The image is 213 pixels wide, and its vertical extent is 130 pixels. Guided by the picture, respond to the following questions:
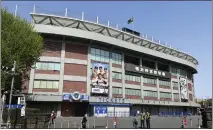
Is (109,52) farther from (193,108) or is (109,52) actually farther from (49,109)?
(193,108)

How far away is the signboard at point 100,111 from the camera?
162ft

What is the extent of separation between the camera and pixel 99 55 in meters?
54.5

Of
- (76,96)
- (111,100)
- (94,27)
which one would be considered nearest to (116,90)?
(111,100)

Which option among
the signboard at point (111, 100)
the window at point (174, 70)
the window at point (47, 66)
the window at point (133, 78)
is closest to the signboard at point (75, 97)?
the signboard at point (111, 100)

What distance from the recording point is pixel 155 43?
213 feet

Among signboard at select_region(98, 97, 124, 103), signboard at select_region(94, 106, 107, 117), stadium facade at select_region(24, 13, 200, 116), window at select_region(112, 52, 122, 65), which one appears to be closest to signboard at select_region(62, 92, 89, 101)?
stadium facade at select_region(24, 13, 200, 116)

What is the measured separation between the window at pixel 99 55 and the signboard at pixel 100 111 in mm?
10737

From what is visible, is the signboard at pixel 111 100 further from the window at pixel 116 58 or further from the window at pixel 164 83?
the window at pixel 164 83

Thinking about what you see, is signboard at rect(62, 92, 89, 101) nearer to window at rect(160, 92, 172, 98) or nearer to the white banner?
the white banner

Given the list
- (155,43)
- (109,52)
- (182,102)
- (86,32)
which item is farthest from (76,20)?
(182,102)

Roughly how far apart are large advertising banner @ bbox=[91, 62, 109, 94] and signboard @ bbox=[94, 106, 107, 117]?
11.0 feet

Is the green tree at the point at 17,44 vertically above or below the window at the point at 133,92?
above

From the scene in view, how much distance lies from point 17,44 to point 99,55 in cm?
2497

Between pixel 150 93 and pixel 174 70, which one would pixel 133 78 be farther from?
pixel 174 70
